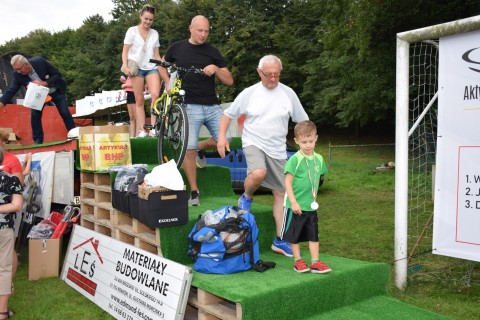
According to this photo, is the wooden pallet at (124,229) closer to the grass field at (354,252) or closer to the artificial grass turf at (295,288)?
the artificial grass turf at (295,288)

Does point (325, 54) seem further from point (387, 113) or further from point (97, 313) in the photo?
point (97, 313)

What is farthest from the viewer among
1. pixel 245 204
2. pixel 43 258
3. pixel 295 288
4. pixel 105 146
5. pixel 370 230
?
pixel 370 230

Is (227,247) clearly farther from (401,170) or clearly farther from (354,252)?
(354,252)

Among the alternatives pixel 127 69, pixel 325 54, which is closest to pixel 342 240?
pixel 127 69

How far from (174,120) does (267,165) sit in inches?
50.5

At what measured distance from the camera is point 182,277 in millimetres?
3777

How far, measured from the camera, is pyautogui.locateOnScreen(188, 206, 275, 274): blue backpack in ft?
13.3

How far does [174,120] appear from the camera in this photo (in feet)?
17.4

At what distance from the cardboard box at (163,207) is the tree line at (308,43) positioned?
8.75 meters

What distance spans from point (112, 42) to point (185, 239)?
46.0m

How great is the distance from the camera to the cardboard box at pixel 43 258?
229 inches

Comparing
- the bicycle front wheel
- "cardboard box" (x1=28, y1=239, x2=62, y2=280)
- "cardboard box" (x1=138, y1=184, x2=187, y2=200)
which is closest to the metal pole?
the bicycle front wheel

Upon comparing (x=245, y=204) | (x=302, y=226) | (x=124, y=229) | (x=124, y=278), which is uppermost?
(x=245, y=204)

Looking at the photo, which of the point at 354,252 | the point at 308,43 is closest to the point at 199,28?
the point at 354,252
